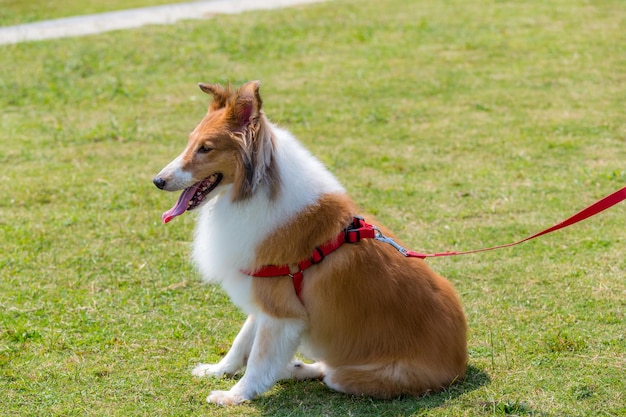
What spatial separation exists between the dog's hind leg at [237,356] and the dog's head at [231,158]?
2.80ft

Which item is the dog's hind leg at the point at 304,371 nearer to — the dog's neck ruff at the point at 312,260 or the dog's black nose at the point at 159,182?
the dog's neck ruff at the point at 312,260

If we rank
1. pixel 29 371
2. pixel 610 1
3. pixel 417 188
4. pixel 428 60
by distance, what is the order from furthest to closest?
1. pixel 610 1
2. pixel 428 60
3. pixel 417 188
4. pixel 29 371

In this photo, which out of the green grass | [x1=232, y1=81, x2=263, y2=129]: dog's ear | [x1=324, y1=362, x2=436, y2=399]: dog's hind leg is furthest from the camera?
the green grass

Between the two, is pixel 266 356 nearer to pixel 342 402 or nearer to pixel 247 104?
pixel 342 402

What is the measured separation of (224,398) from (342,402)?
64 cm

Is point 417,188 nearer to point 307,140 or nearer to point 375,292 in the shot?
point 307,140

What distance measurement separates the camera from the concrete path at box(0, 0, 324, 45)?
13.3 m

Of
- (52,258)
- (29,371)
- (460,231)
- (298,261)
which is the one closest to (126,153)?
(52,258)

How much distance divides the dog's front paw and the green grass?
69mm

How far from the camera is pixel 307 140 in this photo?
31.4ft

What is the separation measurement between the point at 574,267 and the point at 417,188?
2.11 metres

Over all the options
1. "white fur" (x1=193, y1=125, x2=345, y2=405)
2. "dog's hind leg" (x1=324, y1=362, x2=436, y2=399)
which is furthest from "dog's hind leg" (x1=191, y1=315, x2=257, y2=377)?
"dog's hind leg" (x1=324, y1=362, x2=436, y2=399)

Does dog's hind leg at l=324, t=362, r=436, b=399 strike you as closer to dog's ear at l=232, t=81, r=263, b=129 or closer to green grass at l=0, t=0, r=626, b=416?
green grass at l=0, t=0, r=626, b=416

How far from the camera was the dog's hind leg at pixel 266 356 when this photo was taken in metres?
4.51
